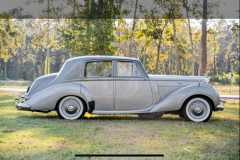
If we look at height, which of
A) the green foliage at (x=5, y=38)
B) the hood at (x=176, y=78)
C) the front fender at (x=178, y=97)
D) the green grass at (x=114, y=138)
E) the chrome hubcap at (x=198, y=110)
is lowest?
the green grass at (x=114, y=138)

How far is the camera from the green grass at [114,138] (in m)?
3.03

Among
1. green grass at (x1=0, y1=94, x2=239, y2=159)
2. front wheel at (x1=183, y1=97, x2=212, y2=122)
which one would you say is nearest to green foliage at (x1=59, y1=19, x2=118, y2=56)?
green grass at (x1=0, y1=94, x2=239, y2=159)

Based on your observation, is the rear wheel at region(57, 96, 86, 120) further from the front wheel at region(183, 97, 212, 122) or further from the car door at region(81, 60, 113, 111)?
the front wheel at region(183, 97, 212, 122)

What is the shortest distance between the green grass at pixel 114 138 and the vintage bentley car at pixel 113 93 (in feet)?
0.73

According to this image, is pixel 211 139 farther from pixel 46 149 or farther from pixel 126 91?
pixel 46 149

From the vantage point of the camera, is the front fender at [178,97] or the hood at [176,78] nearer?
the front fender at [178,97]

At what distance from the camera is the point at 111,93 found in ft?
16.0

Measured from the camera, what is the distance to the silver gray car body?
4.84m

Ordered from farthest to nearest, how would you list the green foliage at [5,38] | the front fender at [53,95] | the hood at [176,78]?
the green foliage at [5,38]
the hood at [176,78]
the front fender at [53,95]

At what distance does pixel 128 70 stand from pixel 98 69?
1.75ft

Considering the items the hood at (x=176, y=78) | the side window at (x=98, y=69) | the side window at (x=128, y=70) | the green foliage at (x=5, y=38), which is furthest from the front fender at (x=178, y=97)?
the green foliage at (x=5, y=38)

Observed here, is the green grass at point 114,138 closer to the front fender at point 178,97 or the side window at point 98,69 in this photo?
the front fender at point 178,97

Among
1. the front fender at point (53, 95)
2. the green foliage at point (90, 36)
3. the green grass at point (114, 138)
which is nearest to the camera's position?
the green grass at point (114, 138)

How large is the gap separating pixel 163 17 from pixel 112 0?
16.6 feet
